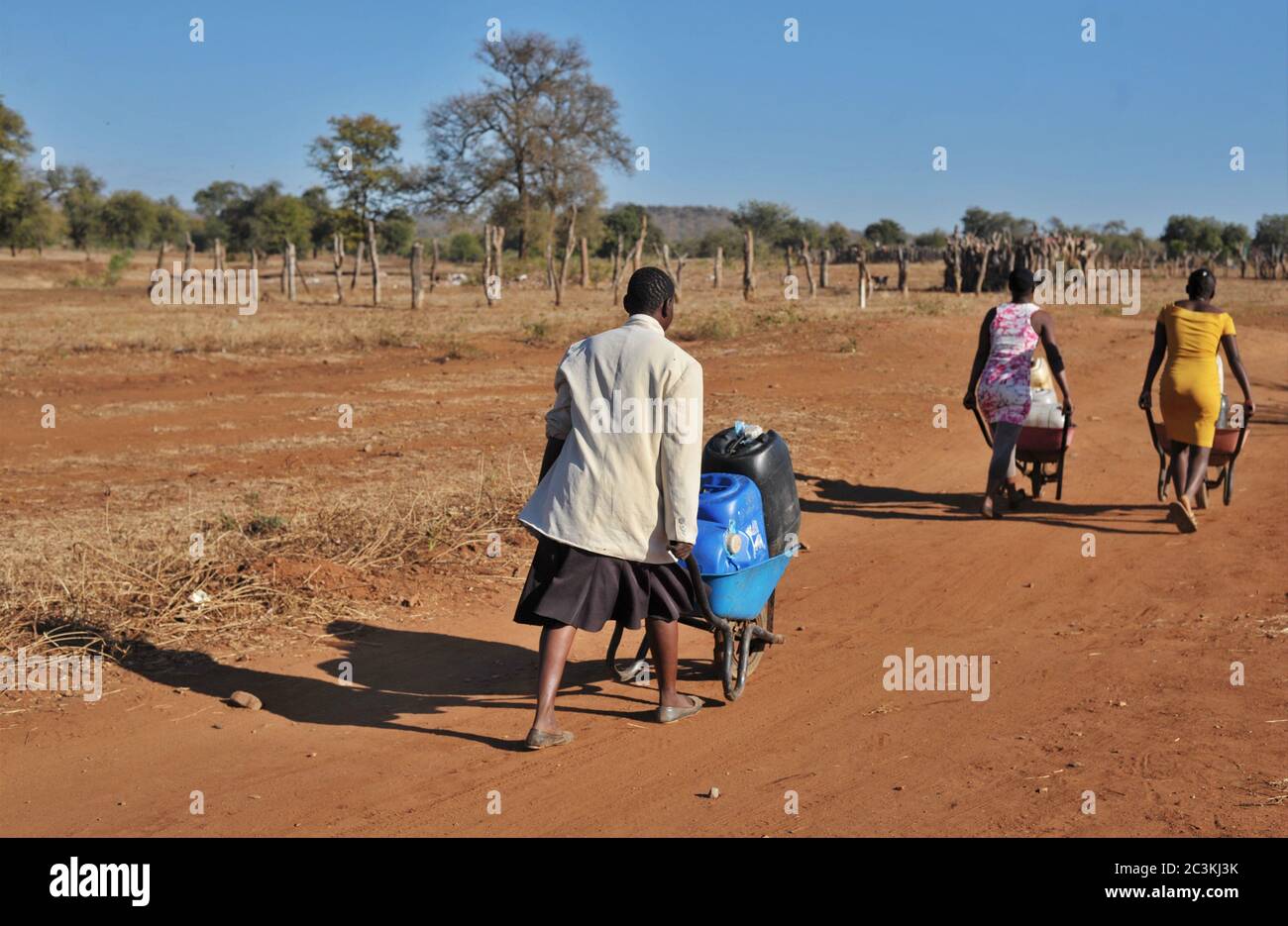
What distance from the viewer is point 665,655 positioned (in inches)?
179

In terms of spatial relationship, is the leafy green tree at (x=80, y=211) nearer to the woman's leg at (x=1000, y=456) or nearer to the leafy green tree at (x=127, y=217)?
the leafy green tree at (x=127, y=217)

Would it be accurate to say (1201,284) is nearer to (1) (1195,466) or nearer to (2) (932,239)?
(1) (1195,466)

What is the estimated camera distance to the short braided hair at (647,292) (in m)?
4.29

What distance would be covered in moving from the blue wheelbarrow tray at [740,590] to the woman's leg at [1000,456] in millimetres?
3853

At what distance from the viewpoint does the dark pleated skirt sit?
4.29 meters

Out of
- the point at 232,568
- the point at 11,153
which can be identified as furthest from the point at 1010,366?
the point at 11,153

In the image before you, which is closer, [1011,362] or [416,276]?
[1011,362]

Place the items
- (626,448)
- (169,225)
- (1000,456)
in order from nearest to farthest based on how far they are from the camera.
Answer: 1. (626,448)
2. (1000,456)
3. (169,225)

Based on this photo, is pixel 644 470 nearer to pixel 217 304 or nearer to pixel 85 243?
pixel 217 304

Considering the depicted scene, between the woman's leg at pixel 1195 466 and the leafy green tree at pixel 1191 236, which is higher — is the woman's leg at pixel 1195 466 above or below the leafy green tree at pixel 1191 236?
below

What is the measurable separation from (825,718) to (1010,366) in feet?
13.7

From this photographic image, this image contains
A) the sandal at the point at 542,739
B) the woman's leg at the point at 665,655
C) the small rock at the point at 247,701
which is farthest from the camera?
the small rock at the point at 247,701

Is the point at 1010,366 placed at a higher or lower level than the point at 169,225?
lower

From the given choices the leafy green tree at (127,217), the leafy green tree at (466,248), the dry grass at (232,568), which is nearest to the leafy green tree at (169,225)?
the leafy green tree at (127,217)
